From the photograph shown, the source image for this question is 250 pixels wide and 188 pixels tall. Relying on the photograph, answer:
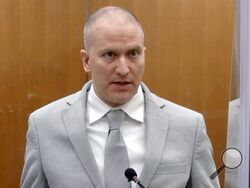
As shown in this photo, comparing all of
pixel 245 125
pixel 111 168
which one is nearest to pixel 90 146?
pixel 111 168

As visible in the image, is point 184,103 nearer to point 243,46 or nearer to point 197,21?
point 197,21

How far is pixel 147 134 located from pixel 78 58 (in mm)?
1803

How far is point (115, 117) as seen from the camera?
1321 millimetres

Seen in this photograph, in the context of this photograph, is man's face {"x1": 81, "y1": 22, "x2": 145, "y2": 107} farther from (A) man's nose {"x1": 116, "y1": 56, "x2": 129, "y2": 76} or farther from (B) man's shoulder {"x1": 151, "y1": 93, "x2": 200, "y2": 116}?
(B) man's shoulder {"x1": 151, "y1": 93, "x2": 200, "y2": 116}

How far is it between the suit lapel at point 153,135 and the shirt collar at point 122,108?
0.07 ft

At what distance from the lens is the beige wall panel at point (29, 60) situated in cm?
290

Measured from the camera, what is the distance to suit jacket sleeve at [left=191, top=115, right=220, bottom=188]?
4.24 feet

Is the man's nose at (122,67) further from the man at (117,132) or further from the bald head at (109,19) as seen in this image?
the bald head at (109,19)

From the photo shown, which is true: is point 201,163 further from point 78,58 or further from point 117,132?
point 78,58

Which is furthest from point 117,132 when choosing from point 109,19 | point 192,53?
point 192,53

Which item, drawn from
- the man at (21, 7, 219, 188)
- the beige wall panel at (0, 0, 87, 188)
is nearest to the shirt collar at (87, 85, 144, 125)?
the man at (21, 7, 219, 188)

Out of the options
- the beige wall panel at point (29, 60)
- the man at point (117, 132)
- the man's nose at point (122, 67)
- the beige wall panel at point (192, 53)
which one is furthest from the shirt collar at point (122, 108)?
the beige wall panel at point (29, 60)

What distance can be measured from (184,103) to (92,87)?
1.58 metres

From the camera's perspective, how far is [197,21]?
9.17 ft
